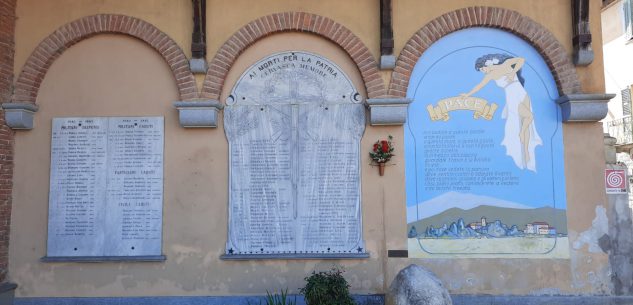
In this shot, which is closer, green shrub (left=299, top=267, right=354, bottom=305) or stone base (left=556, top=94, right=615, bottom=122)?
green shrub (left=299, top=267, right=354, bottom=305)

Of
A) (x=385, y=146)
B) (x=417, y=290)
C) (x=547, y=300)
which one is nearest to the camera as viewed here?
(x=417, y=290)

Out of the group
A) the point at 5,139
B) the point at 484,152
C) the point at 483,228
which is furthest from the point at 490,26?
the point at 5,139

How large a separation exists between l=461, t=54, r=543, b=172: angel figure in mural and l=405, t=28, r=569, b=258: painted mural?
0.05 feet

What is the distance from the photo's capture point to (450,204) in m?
6.71

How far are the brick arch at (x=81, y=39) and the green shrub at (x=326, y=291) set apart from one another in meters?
3.40

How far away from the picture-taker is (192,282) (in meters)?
6.72

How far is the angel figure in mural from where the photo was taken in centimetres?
676

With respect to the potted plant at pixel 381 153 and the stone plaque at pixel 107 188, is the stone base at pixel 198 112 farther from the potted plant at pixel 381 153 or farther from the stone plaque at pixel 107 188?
the potted plant at pixel 381 153

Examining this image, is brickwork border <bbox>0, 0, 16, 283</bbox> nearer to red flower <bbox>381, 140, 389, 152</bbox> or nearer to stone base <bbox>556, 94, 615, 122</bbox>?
red flower <bbox>381, 140, 389, 152</bbox>

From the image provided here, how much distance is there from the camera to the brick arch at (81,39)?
22.7 ft

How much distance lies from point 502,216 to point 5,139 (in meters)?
7.08

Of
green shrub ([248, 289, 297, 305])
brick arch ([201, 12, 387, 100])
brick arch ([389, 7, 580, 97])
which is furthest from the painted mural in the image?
green shrub ([248, 289, 297, 305])

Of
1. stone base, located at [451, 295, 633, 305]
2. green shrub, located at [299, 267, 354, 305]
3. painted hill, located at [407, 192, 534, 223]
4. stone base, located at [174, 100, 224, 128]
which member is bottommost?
stone base, located at [451, 295, 633, 305]

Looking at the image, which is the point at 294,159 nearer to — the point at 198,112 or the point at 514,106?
the point at 198,112
